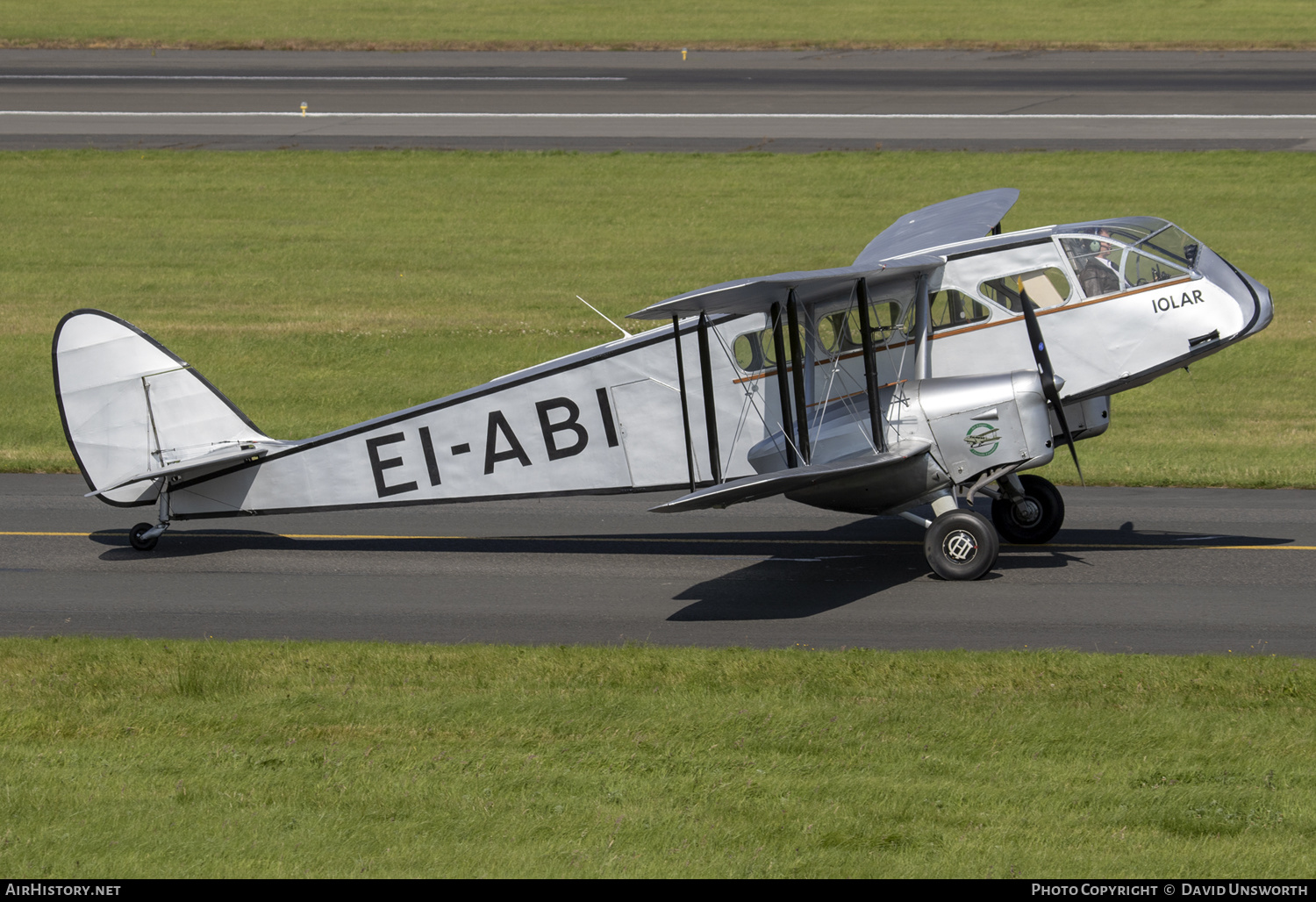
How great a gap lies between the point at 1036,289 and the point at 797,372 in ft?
8.45

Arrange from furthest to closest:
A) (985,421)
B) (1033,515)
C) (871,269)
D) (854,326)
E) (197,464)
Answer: (1033,515) < (197,464) < (854,326) < (985,421) < (871,269)

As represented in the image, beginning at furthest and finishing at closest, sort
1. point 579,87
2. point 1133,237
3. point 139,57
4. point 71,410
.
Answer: point 139,57 → point 579,87 → point 71,410 → point 1133,237

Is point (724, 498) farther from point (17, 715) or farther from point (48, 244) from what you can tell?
point (48, 244)

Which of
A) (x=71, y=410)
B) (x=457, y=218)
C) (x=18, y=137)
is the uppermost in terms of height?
(x=18, y=137)

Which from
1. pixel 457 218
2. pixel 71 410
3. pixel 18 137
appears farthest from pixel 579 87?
pixel 71 410

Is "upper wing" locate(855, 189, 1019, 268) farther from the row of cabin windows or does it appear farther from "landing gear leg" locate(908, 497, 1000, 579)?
"landing gear leg" locate(908, 497, 1000, 579)

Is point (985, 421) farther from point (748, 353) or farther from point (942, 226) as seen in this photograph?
point (942, 226)

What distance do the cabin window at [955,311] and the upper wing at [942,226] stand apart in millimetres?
602

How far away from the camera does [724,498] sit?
39.8ft

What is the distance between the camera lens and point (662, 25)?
54.7 metres

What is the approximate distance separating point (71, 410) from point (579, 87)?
31458 mm

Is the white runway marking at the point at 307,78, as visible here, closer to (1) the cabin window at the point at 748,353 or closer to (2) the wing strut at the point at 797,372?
(1) the cabin window at the point at 748,353

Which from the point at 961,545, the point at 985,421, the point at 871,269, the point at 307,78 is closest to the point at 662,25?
the point at 307,78

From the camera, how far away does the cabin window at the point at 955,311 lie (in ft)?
44.6
